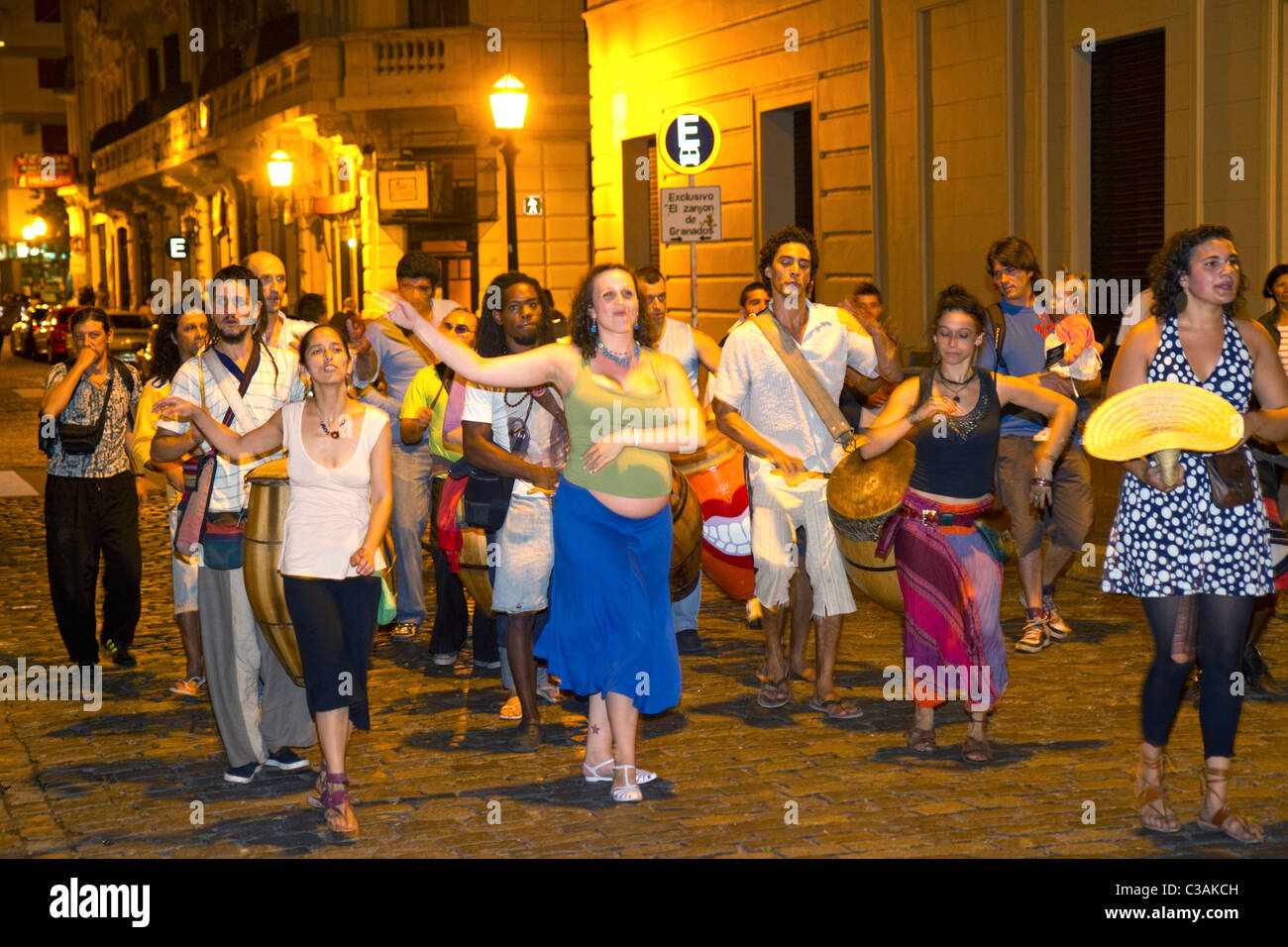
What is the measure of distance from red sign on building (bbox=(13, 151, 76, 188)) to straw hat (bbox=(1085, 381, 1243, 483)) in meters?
63.3

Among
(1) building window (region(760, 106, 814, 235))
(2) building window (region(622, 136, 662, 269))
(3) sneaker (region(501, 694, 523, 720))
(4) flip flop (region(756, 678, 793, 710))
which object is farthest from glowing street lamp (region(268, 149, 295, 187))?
(4) flip flop (region(756, 678, 793, 710))

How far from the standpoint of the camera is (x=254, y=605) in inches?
250

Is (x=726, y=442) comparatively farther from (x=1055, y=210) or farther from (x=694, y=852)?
(x=1055, y=210)

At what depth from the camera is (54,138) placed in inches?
3472

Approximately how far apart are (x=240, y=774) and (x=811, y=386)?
292 centimetres

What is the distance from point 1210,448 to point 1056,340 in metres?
3.48

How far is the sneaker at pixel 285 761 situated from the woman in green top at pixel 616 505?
46.3 inches

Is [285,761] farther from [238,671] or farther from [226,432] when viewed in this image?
[226,432]

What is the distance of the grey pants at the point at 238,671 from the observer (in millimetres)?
6609

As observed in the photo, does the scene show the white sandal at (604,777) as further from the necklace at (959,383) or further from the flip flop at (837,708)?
the necklace at (959,383)

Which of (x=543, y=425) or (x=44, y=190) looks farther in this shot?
(x=44, y=190)

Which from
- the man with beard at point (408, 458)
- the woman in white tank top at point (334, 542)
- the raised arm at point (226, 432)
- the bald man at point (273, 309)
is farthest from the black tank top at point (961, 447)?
the man with beard at point (408, 458)

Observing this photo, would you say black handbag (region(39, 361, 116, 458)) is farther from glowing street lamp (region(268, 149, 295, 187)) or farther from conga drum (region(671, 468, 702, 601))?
glowing street lamp (region(268, 149, 295, 187))

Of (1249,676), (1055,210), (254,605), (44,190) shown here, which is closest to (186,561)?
(254,605)
